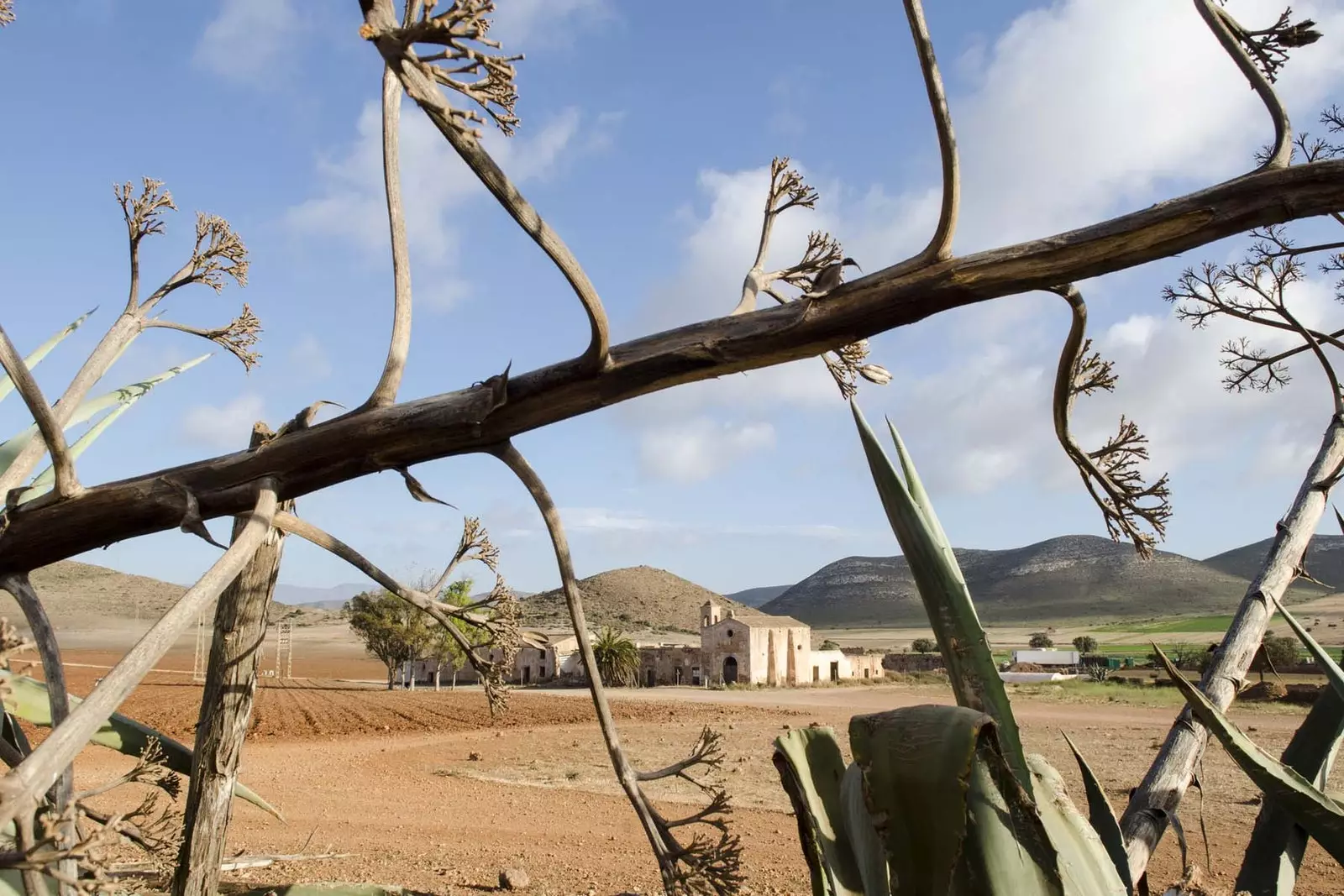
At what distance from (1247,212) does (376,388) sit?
152cm

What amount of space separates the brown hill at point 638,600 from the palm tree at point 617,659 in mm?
24117

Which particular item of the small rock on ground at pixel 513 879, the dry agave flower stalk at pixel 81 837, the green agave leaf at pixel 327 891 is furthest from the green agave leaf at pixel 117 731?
the small rock on ground at pixel 513 879

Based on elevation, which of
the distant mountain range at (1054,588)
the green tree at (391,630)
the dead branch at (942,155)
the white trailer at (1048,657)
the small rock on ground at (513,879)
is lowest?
the white trailer at (1048,657)

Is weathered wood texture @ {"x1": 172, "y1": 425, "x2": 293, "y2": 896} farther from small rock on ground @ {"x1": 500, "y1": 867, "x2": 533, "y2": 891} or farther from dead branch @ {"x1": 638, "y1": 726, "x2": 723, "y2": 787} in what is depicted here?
small rock on ground @ {"x1": 500, "y1": 867, "x2": 533, "y2": 891}

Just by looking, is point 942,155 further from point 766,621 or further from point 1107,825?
point 766,621

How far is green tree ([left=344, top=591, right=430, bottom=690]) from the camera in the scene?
1715 inches

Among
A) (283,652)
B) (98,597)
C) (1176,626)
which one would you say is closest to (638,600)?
(283,652)

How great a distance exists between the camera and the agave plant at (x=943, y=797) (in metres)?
Result: 1.17

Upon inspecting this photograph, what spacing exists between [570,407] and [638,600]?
313ft

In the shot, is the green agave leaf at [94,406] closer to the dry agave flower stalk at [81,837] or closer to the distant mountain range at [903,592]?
the dry agave flower stalk at [81,837]

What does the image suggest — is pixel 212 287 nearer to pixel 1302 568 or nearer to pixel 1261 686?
pixel 1302 568

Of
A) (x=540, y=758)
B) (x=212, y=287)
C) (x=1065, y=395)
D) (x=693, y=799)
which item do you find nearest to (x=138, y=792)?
(x=693, y=799)

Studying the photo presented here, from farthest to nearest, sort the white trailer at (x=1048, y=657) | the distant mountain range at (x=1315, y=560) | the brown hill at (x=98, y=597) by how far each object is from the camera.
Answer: the distant mountain range at (x=1315, y=560) < the brown hill at (x=98, y=597) < the white trailer at (x=1048, y=657)

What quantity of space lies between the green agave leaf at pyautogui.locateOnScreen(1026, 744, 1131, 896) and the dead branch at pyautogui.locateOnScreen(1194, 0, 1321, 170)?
0.92m
